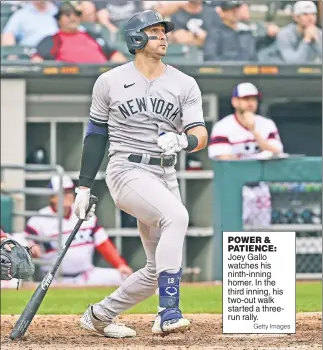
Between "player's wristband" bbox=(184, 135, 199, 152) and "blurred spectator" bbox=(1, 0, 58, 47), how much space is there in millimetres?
5638

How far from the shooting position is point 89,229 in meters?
10.8

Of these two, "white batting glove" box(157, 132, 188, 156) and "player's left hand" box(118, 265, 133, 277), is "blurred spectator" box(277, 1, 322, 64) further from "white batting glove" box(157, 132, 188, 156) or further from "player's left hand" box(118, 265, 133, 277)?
"white batting glove" box(157, 132, 188, 156)

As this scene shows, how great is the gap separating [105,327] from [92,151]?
100cm

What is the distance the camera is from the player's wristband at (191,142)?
5.74 m

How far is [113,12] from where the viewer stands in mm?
11352

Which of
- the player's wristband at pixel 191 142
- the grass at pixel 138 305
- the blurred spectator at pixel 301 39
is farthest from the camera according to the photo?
the blurred spectator at pixel 301 39

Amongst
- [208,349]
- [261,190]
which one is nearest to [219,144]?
[261,190]

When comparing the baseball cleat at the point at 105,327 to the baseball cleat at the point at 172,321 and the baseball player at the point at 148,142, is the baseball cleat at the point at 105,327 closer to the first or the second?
the baseball player at the point at 148,142

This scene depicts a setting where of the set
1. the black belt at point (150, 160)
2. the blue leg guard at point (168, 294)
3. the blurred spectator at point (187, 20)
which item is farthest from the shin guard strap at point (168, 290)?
the blurred spectator at point (187, 20)

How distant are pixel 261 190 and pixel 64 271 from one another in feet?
6.74

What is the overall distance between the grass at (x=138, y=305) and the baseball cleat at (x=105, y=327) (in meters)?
1.97

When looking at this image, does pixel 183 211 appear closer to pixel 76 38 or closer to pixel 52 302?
pixel 52 302

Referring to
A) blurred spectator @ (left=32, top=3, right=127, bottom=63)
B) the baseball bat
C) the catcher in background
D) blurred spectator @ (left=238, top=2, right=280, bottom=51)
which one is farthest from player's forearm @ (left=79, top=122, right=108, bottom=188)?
blurred spectator @ (left=238, top=2, right=280, bottom=51)

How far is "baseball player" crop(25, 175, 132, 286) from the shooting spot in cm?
1062
